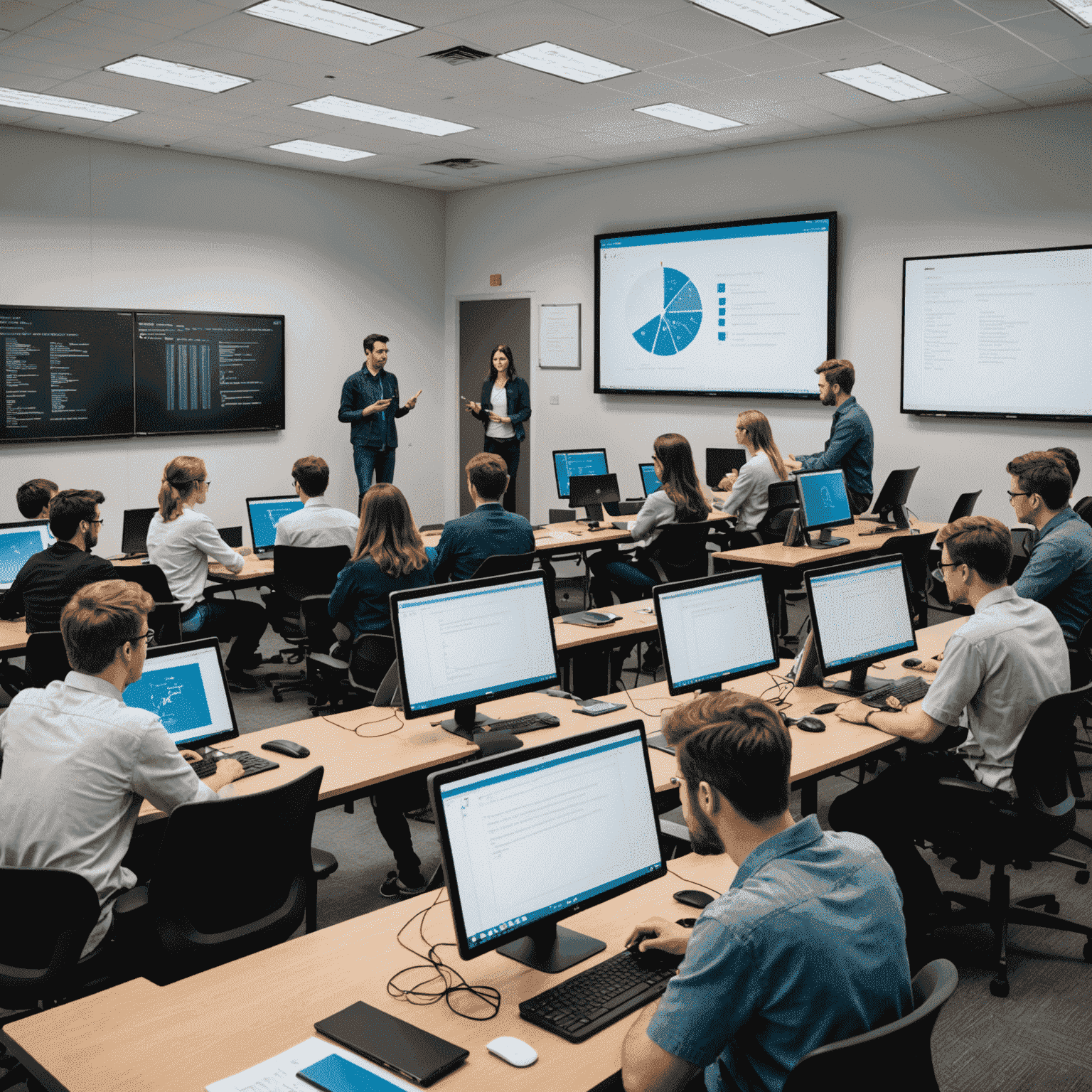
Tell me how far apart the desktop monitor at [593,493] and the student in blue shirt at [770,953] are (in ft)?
18.6

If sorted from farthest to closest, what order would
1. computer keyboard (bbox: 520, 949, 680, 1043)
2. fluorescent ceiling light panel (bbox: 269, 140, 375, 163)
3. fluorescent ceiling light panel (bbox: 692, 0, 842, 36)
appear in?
fluorescent ceiling light panel (bbox: 269, 140, 375, 163) < fluorescent ceiling light panel (bbox: 692, 0, 842, 36) < computer keyboard (bbox: 520, 949, 680, 1043)

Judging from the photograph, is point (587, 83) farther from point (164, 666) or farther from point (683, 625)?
point (164, 666)

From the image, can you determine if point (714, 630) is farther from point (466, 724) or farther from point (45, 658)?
point (45, 658)

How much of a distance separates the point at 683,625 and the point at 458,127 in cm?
547

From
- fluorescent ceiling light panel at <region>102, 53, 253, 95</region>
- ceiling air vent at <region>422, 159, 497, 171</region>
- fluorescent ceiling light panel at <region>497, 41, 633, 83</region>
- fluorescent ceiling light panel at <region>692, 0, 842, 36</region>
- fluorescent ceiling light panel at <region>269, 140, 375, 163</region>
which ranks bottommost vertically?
fluorescent ceiling light panel at <region>692, 0, 842, 36</region>

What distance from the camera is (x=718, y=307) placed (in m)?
8.67

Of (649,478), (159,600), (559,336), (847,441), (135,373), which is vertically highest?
(559,336)

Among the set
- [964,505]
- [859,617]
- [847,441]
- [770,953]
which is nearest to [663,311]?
[847,441]

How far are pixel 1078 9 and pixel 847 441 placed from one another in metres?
2.64

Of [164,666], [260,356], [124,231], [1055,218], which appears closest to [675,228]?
[1055,218]

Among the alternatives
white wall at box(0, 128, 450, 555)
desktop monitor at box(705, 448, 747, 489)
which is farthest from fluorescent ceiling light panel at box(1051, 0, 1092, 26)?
white wall at box(0, 128, 450, 555)

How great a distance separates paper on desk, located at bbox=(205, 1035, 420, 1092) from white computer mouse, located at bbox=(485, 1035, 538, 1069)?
142 mm

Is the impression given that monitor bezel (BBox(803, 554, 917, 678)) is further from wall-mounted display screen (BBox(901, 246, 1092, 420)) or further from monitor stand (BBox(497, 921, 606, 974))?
wall-mounted display screen (BBox(901, 246, 1092, 420))

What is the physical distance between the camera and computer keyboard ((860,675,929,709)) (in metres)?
3.59
